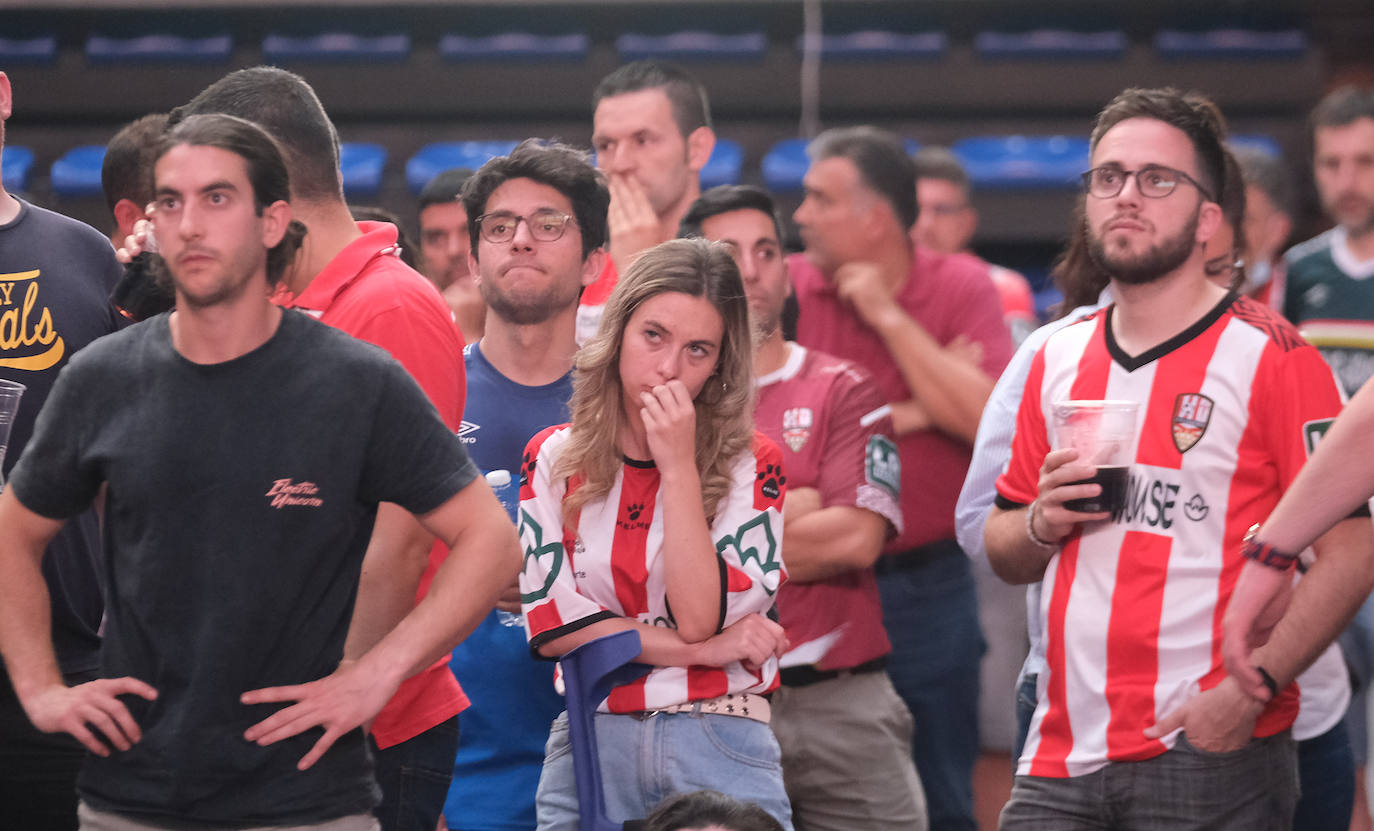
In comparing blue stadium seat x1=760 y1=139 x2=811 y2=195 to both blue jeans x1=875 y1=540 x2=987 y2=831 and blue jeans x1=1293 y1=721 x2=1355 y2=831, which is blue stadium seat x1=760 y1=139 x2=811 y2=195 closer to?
blue jeans x1=875 y1=540 x2=987 y2=831

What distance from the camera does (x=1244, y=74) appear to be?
7633 millimetres

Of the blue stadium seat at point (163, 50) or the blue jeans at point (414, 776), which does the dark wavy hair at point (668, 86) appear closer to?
the blue jeans at point (414, 776)

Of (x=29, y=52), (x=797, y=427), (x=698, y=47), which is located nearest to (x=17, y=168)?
(x=29, y=52)

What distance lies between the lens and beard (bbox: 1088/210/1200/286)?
2.35 meters

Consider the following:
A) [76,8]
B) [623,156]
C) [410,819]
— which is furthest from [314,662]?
[76,8]

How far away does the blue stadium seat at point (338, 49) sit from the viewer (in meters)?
7.75

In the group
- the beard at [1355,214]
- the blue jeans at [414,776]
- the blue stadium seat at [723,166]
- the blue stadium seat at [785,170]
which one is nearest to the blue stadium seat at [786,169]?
the blue stadium seat at [785,170]

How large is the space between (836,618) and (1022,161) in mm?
4939

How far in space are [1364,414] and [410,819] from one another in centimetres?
160

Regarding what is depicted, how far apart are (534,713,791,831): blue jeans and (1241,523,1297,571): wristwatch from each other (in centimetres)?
78

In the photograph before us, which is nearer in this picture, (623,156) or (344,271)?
(344,271)

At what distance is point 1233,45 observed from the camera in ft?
25.1

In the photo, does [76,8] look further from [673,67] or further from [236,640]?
[236,640]

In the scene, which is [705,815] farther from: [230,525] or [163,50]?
[163,50]
